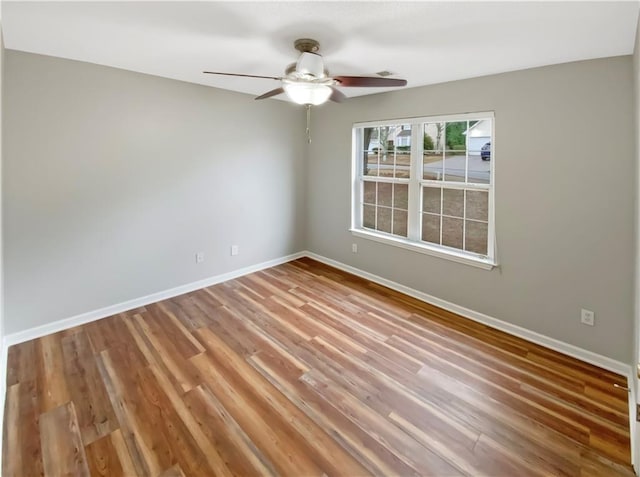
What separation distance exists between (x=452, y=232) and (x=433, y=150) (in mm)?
935

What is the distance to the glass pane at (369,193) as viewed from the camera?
4387 millimetres

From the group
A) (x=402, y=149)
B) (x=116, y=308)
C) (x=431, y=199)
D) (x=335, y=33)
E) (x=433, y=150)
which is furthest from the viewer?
(x=402, y=149)

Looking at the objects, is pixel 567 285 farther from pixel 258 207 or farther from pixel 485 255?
pixel 258 207

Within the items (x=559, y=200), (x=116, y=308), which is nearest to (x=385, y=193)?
(x=559, y=200)

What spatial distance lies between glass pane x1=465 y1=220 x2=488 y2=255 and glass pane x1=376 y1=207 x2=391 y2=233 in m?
1.02

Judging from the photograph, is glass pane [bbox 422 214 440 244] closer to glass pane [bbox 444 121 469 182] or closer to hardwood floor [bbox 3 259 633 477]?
glass pane [bbox 444 121 469 182]

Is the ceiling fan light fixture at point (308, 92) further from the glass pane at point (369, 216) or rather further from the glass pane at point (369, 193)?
the glass pane at point (369, 216)

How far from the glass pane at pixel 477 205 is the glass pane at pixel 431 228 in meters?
0.39

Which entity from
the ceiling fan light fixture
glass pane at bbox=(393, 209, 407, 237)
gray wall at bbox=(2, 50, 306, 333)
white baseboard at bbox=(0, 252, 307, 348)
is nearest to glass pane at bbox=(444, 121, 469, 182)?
glass pane at bbox=(393, 209, 407, 237)

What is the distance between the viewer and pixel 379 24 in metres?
2.03

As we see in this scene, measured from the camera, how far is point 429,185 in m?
3.75

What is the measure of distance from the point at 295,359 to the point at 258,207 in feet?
7.98

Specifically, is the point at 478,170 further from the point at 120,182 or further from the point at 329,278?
the point at 120,182

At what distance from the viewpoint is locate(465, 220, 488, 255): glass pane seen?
3.38 meters
